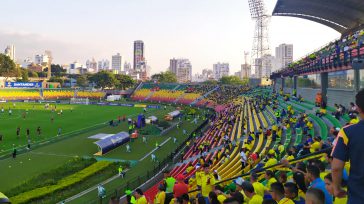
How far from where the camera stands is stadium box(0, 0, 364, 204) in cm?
570

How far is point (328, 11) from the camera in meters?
41.2

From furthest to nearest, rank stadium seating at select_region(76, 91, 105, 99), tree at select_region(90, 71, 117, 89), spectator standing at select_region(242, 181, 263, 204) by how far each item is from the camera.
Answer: tree at select_region(90, 71, 117, 89) → stadium seating at select_region(76, 91, 105, 99) → spectator standing at select_region(242, 181, 263, 204)

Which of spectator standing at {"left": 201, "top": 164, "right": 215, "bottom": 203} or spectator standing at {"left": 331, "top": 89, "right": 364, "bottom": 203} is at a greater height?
spectator standing at {"left": 331, "top": 89, "right": 364, "bottom": 203}

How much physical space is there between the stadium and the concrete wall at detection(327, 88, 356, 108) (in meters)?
0.08

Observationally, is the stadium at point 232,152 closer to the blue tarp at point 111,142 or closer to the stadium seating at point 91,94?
the blue tarp at point 111,142

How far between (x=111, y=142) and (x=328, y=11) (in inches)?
1260

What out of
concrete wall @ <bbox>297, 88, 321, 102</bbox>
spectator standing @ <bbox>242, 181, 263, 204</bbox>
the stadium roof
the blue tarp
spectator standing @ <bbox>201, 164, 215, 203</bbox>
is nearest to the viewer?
spectator standing @ <bbox>242, 181, 263, 204</bbox>

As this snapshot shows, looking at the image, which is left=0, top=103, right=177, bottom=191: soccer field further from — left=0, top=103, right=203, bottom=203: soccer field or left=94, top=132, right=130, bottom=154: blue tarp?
left=94, top=132, right=130, bottom=154: blue tarp

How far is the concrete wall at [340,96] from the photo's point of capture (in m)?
24.0

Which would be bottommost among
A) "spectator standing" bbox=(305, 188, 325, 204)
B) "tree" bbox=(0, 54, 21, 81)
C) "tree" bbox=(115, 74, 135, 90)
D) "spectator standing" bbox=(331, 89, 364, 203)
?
"spectator standing" bbox=(305, 188, 325, 204)

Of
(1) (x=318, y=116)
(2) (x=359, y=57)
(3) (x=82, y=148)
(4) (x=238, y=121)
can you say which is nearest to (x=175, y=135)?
(4) (x=238, y=121)

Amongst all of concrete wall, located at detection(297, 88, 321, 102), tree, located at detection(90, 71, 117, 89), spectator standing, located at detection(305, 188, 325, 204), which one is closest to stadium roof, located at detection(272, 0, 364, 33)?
concrete wall, located at detection(297, 88, 321, 102)

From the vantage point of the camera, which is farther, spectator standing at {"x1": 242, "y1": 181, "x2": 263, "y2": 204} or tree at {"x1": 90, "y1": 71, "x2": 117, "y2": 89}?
tree at {"x1": 90, "y1": 71, "x2": 117, "y2": 89}

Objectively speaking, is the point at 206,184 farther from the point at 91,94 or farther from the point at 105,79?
the point at 105,79
